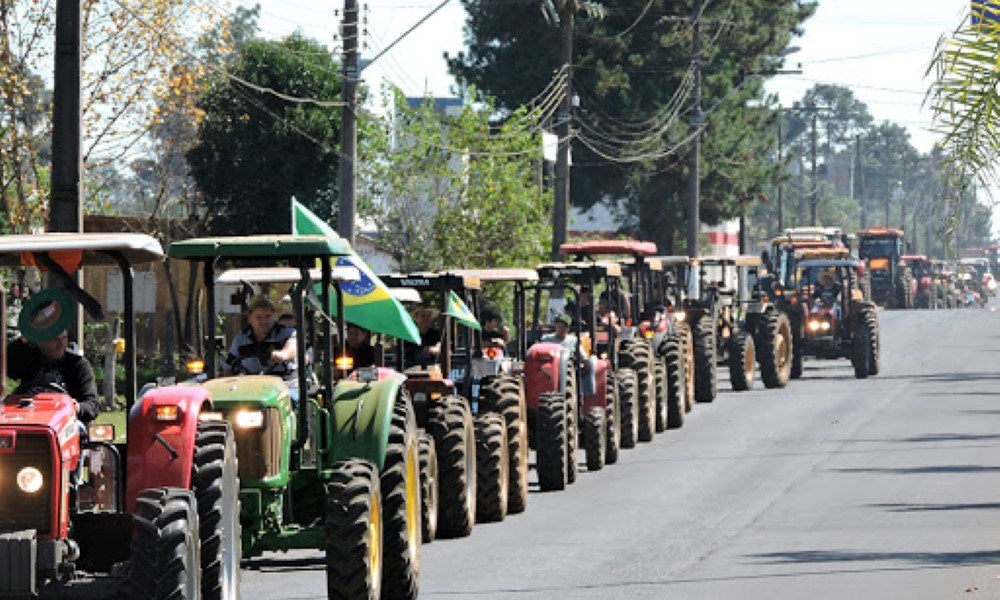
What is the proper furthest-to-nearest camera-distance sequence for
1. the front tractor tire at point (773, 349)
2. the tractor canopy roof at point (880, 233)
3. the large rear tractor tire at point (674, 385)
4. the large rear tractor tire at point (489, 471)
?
the tractor canopy roof at point (880, 233) < the front tractor tire at point (773, 349) < the large rear tractor tire at point (674, 385) < the large rear tractor tire at point (489, 471)

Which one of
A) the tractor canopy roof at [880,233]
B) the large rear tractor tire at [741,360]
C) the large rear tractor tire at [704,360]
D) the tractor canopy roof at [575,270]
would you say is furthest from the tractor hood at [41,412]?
the tractor canopy roof at [880,233]

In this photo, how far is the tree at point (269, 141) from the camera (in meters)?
48.8

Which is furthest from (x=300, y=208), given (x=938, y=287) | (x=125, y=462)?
(x=938, y=287)

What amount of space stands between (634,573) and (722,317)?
86.6ft

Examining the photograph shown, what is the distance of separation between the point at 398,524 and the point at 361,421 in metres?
0.74

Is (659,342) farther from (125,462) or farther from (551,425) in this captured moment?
(125,462)

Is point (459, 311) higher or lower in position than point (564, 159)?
lower

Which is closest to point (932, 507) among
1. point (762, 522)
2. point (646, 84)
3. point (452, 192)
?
point (762, 522)

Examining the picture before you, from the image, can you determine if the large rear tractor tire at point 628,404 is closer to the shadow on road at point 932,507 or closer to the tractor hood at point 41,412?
the shadow on road at point 932,507

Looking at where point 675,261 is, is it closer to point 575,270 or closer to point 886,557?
point 575,270

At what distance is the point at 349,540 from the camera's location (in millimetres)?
14984

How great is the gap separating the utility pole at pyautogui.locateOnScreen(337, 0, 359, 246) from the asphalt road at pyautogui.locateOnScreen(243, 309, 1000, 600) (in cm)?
543

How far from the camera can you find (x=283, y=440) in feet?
50.4

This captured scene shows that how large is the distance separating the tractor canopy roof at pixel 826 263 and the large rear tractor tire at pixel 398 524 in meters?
29.9
